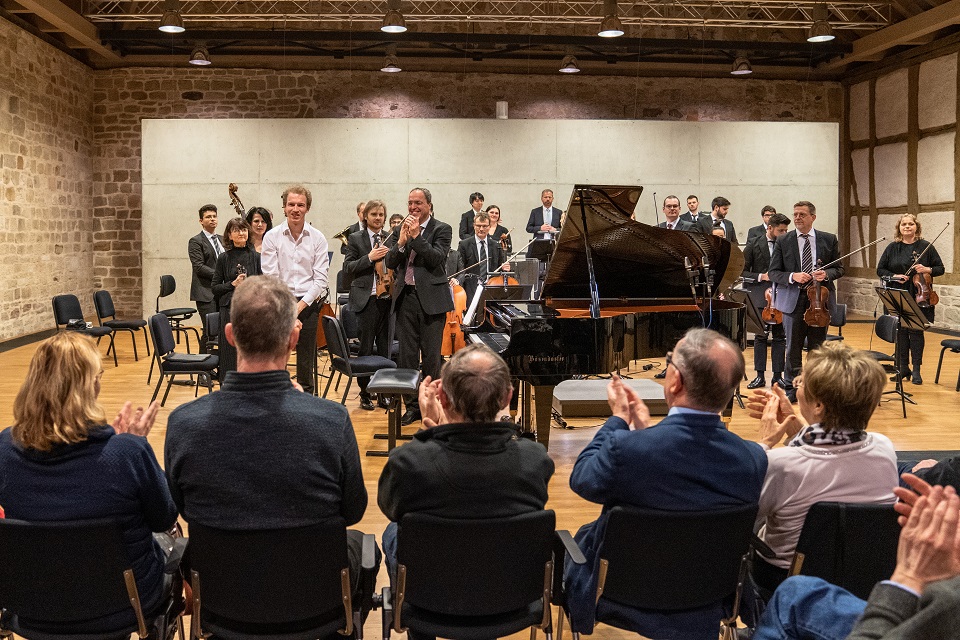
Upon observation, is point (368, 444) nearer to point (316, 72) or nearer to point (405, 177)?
point (405, 177)

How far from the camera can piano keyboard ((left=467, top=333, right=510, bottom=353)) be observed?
529 cm

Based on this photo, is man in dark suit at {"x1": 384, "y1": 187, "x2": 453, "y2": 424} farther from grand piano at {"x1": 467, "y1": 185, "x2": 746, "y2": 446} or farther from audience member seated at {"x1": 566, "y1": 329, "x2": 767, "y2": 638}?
audience member seated at {"x1": 566, "y1": 329, "x2": 767, "y2": 638}

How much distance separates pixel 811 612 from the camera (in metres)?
1.62

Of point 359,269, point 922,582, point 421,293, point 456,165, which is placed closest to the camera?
point 922,582

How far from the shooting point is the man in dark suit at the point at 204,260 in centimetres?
816

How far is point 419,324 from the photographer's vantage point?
21.1ft

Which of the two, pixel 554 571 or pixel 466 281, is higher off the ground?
pixel 466 281

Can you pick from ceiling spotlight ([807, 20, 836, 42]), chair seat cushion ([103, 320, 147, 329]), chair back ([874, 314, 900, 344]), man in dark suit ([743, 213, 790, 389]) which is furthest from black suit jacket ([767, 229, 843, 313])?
chair seat cushion ([103, 320, 147, 329])

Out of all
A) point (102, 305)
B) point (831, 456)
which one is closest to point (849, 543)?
point (831, 456)

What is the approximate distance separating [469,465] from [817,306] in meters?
5.87

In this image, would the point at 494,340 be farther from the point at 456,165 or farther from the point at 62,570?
the point at 456,165

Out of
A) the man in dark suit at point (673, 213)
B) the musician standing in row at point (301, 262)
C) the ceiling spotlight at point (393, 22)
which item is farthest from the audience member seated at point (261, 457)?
the ceiling spotlight at point (393, 22)

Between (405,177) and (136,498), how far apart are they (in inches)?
438

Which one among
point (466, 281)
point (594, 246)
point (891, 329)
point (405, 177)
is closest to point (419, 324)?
point (594, 246)
